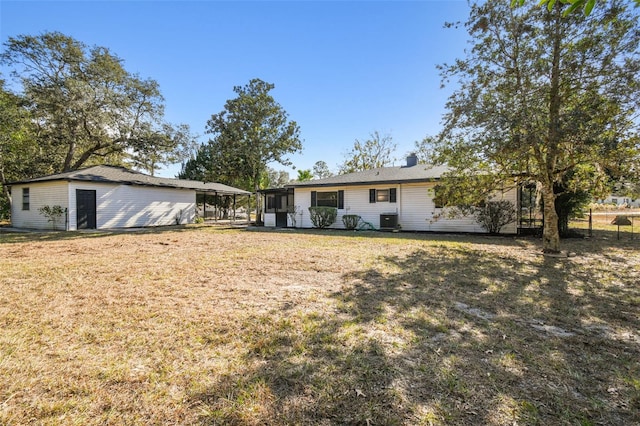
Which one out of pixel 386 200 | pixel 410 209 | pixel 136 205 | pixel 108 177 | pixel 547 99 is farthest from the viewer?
pixel 136 205

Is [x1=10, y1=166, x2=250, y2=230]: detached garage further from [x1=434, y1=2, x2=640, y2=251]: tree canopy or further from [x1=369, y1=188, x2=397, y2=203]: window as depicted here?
[x1=434, y1=2, x2=640, y2=251]: tree canopy

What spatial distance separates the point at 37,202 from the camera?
15.0 metres

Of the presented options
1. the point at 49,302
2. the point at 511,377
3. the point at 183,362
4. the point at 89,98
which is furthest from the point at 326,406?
the point at 89,98

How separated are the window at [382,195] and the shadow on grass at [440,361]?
1023 centimetres

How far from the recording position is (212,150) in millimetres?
22125

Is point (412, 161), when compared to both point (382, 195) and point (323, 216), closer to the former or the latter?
point (382, 195)

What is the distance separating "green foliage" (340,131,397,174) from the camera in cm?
3194

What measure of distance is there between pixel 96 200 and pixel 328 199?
12.5 m

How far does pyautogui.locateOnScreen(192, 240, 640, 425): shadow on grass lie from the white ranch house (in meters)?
8.99

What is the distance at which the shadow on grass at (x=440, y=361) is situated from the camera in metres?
1.90

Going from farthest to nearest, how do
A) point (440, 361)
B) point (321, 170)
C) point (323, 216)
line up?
point (321, 170) → point (323, 216) → point (440, 361)

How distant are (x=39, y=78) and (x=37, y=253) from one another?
16482 millimetres

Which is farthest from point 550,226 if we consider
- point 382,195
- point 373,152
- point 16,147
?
point 16,147

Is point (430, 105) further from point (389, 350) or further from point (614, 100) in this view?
point (389, 350)
